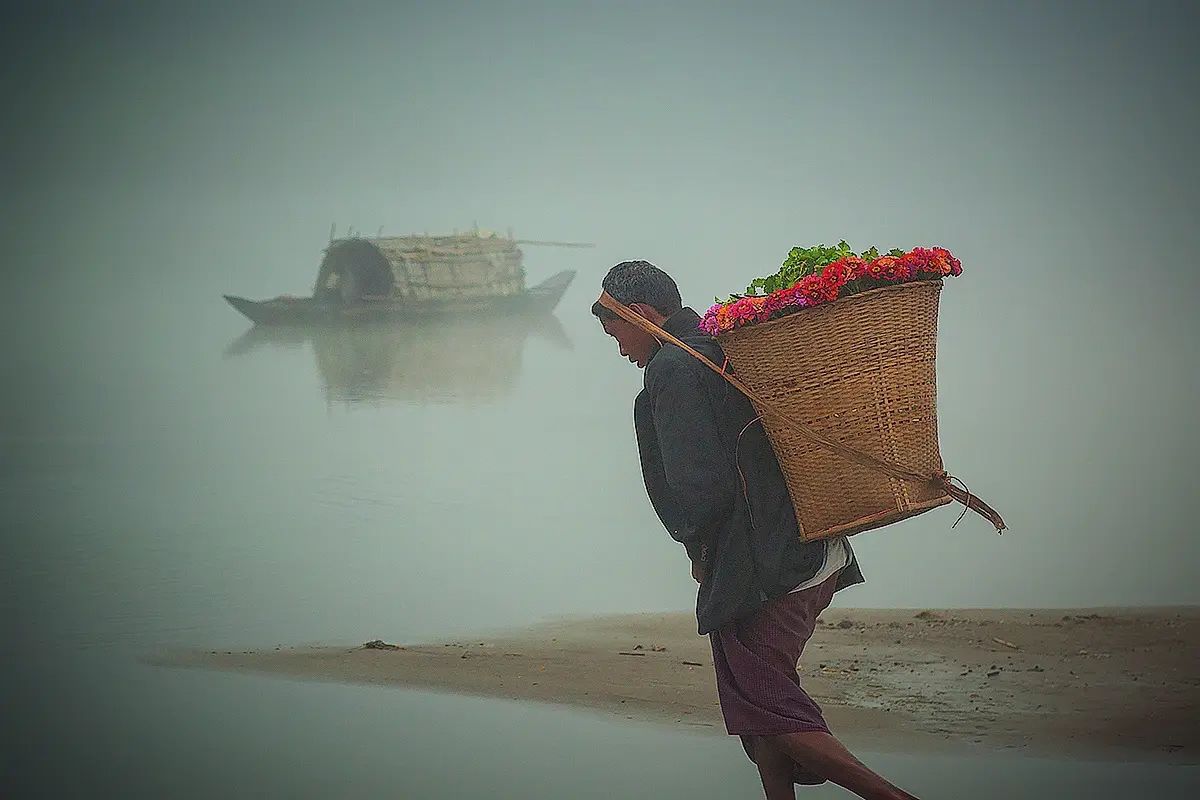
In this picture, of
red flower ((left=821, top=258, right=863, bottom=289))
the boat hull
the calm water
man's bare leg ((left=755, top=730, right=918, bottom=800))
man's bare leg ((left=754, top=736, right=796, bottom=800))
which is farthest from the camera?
the boat hull

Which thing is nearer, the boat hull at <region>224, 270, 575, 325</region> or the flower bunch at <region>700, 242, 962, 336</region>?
the flower bunch at <region>700, 242, 962, 336</region>

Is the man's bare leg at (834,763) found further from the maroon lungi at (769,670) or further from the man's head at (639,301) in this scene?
the man's head at (639,301)

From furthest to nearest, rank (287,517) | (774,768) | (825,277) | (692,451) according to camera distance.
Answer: (287,517) < (774,768) < (692,451) < (825,277)

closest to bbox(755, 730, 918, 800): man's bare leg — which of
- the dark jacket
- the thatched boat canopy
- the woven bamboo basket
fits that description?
the dark jacket

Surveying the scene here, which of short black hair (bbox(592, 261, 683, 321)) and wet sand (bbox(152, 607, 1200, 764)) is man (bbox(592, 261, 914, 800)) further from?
wet sand (bbox(152, 607, 1200, 764))

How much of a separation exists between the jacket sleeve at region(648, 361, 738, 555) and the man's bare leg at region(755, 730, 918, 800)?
411 mm

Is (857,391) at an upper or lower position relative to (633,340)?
lower

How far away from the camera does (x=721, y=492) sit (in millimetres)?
2381

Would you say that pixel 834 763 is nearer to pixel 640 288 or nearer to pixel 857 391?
pixel 857 391

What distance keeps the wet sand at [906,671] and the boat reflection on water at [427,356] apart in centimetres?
112

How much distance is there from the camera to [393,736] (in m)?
4.00

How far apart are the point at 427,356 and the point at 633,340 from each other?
306 cm

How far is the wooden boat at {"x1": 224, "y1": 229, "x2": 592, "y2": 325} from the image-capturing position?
214 inches

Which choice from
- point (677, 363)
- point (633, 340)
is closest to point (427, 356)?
point (633, 340)
